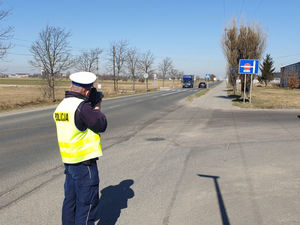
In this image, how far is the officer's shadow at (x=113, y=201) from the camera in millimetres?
3361

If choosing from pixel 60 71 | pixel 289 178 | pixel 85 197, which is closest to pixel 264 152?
pixel 289 178

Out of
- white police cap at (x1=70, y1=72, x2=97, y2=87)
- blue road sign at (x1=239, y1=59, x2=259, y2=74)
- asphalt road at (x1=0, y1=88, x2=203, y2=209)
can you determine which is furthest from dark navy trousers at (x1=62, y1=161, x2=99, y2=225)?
blue road sign at (x1=239, y1=59, x2=259, y2=74)

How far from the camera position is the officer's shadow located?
3361 millimetres

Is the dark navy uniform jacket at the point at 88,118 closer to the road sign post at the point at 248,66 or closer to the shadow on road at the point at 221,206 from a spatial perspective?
the shadow on road at the point at 221,206

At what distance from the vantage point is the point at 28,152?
666cm

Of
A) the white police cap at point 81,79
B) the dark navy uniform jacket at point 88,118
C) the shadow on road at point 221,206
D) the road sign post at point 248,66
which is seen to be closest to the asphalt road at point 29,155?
the dark navy uniform jacket at point 88,118

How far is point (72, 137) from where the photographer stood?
256 centimetres

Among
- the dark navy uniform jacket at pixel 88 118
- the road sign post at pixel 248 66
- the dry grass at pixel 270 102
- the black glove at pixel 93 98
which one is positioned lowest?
the dry grass at pixel 270 102

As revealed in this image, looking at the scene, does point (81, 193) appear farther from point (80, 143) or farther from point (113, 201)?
point (113, 201)

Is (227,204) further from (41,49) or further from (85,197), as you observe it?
(41,49)

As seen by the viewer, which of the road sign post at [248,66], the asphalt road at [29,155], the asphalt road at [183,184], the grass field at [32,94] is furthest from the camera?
the grass field at [32,94]

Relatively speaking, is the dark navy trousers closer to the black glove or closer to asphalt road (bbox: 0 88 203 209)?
the black glove

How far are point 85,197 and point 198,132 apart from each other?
699cm

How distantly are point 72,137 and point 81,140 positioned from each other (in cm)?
9
